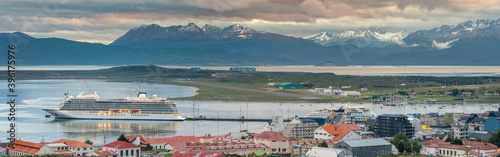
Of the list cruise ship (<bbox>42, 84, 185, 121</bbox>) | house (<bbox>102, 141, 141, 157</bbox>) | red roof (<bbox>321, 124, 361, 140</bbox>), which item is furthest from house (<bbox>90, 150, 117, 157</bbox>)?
cruise ship (<bbox>42, 84, 185, 121</bbox>)

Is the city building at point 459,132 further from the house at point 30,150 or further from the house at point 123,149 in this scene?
the house at point 30,150

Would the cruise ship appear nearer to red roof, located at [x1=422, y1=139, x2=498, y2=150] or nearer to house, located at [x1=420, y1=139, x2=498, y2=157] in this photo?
red roof, located at [x1=422, y1=139, x2=498, y2=150]

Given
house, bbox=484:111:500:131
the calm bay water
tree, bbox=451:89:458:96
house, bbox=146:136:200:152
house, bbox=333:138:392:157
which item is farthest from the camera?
tree, bbox=451:89:458:96

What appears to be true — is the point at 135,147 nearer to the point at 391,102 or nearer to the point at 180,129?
the point at 180,129

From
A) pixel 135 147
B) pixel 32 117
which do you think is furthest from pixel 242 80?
pixel 135 147

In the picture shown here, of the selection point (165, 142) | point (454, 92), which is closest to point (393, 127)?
point (165, 142)
